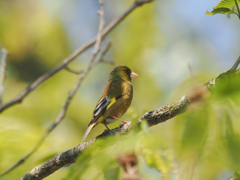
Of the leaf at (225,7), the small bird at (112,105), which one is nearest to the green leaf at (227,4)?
the leaf at (225,7)

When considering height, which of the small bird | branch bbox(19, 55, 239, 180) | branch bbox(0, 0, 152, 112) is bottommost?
branch bbox(19, 55, 239, 180)

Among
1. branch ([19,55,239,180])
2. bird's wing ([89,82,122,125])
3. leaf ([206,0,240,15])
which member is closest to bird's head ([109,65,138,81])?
bird's wing ([89,82,122,125])

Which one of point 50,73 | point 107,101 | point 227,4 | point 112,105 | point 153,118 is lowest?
point 153,118

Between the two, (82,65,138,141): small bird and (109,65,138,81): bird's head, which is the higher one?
(109,65,138,81): bird's head

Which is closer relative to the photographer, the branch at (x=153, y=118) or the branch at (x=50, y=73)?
the branch at (x=153, y=118)

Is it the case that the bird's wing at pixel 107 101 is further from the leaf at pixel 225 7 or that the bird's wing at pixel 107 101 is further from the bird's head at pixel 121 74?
the leaf at pixel 225 7

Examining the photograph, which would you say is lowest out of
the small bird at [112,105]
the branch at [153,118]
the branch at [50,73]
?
the branch at [153,118]

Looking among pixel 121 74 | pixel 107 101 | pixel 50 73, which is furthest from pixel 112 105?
pixel 121 74

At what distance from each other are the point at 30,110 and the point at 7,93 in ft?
5.38

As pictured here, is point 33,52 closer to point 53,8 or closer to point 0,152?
point 53,8

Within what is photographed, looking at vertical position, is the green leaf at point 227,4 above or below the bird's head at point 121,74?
below

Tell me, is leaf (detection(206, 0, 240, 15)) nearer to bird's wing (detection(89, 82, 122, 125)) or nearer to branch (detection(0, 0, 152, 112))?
bird's wing (detection(89, 82, 122, 125))

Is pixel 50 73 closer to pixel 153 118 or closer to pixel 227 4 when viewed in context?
pixel 153 118

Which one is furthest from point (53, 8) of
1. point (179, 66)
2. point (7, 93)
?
point (179, 66)
